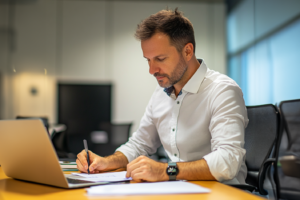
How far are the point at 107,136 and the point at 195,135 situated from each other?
250 centimetres

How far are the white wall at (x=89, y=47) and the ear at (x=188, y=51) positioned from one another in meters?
3.64

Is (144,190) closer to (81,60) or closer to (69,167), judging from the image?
(69,167)

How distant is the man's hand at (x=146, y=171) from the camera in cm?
89

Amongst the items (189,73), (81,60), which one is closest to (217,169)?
(189,73)

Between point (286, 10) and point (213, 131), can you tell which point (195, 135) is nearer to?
point (213, 131)

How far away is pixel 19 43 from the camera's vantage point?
4.94 m

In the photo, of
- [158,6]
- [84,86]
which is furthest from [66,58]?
[158,6]

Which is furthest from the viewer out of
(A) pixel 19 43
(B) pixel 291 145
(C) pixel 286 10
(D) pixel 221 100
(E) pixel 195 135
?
(A) pixel 19 43

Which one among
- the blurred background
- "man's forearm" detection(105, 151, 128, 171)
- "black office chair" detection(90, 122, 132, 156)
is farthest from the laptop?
the blurred background

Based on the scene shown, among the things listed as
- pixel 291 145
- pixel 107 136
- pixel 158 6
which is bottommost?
pixel 107 136

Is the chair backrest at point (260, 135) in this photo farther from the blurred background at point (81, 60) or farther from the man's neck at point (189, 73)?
the blurred background at point (81, 60)

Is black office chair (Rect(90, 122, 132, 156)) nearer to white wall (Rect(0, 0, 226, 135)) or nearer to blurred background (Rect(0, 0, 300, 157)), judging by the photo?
blurred background (Rect(0, 0, 300, 157))

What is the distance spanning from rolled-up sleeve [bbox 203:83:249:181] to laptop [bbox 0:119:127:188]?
0.42m

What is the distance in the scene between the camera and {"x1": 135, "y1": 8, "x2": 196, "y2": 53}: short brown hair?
132 cm
